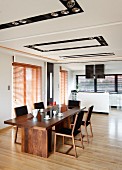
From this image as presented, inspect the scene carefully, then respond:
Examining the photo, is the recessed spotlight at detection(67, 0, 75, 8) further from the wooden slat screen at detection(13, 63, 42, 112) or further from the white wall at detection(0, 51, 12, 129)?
the wooden slat screen at detection(13, 63, 42, 112)

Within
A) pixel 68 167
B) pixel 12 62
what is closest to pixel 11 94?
pixel 12 62

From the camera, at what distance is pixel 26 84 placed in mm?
6102

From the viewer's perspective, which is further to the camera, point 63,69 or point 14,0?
point 63,69

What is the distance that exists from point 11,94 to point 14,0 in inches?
152

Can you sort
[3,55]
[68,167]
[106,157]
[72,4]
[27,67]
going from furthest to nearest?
[27,67] < [3,55] < [106,157] < [68,167] < [72,4]

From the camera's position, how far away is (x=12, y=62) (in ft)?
17.6

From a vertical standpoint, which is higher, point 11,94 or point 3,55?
point 3,55

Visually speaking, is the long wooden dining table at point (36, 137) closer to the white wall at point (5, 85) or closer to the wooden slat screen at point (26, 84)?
the white wall at point (5, 85)

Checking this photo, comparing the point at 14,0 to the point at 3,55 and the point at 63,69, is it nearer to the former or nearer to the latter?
the point at 3,55

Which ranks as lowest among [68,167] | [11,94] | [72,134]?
[68,167]

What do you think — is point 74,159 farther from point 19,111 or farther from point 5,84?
point 5,84

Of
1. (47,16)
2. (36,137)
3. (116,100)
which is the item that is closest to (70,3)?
(47,16)

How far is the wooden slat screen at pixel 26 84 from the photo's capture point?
564 centimetres

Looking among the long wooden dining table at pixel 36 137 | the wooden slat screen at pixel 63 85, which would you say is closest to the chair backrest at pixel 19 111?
the long wooden dining table at pixel 36 137
